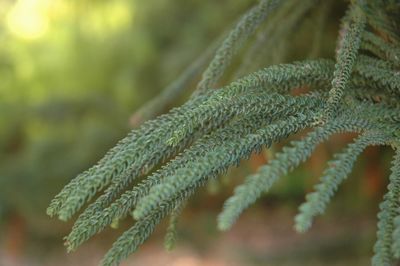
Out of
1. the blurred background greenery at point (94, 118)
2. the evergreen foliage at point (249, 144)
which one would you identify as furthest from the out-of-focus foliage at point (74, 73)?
the evergreen foliage at point (249, 144)

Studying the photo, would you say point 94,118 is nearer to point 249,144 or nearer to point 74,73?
point 74,73

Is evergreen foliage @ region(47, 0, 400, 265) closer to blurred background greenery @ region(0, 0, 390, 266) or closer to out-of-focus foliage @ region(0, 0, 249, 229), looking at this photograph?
out-of-focus foliage @ region(0, 0, 249, 229)

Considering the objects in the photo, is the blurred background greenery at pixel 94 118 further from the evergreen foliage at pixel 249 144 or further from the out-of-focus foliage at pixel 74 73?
the evergreen foliage at pixel 249 144

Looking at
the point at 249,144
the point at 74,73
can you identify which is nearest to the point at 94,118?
the point at 74,73

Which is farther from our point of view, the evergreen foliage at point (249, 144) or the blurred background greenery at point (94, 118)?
the blurred background greenery at point (94, 118)

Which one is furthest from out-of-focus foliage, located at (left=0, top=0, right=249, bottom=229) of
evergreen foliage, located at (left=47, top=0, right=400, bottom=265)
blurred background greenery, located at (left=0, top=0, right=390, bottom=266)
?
evergreen foliage, located at (left=47, top=0, right=400, bottom=265)

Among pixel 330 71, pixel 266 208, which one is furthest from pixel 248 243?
pixel 330 71
